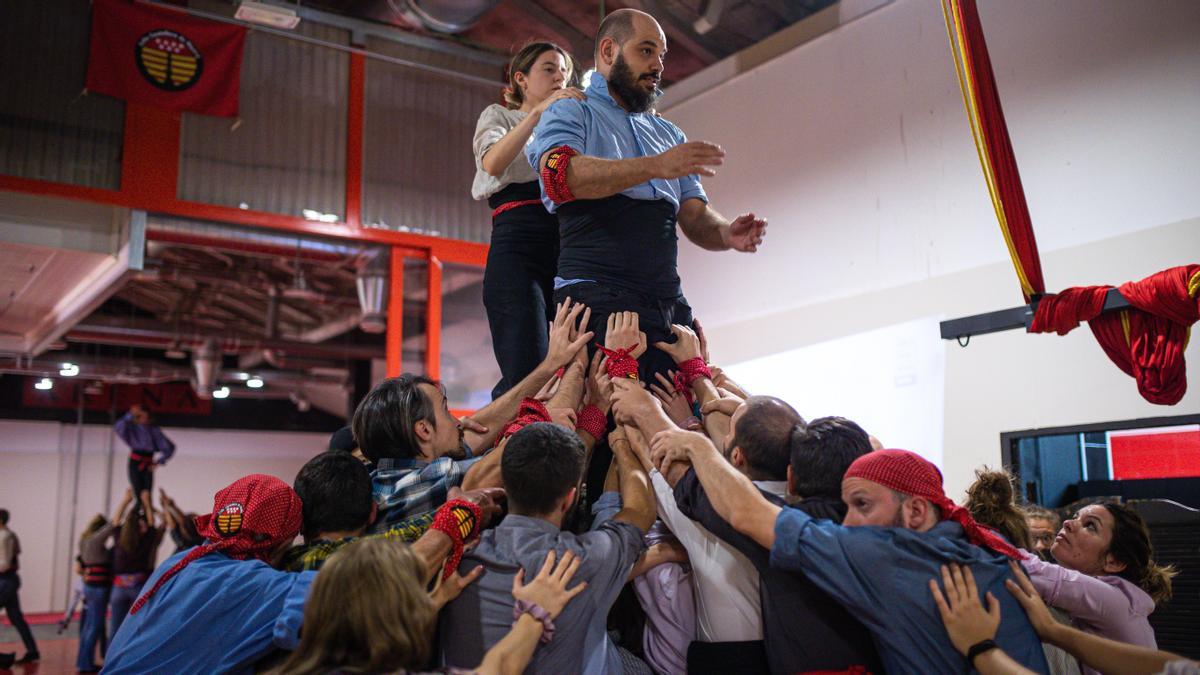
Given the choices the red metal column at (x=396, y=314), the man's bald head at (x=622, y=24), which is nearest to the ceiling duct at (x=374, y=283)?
the red metal column at (x=396, y=314)

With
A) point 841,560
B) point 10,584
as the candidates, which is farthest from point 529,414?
point 10,584

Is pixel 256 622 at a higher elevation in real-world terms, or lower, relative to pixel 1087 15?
lower

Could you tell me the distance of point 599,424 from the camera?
2.80 m

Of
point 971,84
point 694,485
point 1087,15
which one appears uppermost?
point 1087,15

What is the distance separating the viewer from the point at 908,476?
2.04 metres

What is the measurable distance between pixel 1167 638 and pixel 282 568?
4.01m

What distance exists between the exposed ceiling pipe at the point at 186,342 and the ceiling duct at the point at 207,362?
0.08 metres

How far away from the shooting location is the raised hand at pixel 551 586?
197 centimetres

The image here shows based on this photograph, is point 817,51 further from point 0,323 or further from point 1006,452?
point 0,323

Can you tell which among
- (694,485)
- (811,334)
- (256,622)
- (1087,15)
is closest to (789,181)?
(811,334)

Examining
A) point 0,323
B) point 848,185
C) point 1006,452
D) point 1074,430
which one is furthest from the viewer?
point 0,323

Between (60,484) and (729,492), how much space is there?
15911mm

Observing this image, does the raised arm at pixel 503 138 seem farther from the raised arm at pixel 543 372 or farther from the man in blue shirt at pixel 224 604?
the man in blue shirt at pixel 224 604

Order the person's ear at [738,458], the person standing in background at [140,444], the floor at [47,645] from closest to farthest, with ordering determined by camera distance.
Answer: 1. the person's ear at [738,458]
2. the floor at [47,645]
3. the person standing in background at [140,444]
